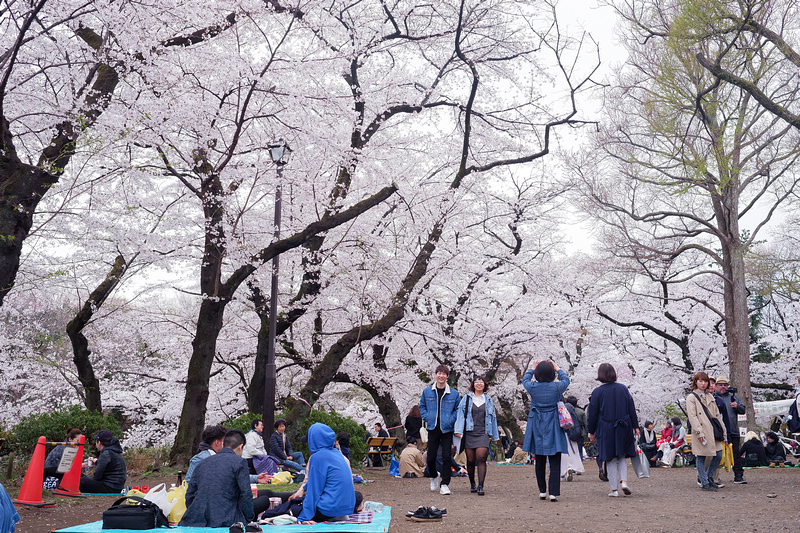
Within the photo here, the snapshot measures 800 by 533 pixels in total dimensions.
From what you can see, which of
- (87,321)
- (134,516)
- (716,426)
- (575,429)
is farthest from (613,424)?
(87,321)

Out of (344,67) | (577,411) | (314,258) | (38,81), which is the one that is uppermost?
(344,67)

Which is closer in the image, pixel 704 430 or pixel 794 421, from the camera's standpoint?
pixel 704 430

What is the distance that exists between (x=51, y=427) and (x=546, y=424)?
8805 millimetres

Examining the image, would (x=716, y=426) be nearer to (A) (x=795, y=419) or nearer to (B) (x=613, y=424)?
(B) (x=613, y=424)

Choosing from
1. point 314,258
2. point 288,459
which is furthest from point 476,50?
point 288,459

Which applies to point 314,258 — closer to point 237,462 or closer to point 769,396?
point 237,462

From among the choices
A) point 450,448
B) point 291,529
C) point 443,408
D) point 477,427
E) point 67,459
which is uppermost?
point 443,408

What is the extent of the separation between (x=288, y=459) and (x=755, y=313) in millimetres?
26164

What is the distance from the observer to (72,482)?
366 inches

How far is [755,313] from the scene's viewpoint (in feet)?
100

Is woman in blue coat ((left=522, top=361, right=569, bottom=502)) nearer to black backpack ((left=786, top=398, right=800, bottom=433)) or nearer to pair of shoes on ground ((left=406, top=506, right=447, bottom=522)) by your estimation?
pair of shoes on ground ((left=406, top=506, right=447, bottom=522))

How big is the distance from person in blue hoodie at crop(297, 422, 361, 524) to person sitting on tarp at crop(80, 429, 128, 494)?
4.64 metres

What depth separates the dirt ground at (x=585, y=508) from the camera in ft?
20.3

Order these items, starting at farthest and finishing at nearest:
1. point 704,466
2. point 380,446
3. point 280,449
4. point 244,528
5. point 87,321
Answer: point 380,446, point 87,321, point 280,449, point 704,466, point 244,528
